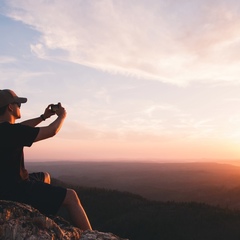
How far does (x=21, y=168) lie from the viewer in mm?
5367

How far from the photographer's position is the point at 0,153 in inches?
205

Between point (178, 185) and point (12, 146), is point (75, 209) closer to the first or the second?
point (12, 146)

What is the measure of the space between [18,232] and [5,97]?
1898 mm

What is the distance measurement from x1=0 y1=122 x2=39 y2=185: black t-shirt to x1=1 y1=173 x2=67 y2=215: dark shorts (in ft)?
0.53

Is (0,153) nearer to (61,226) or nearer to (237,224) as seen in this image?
(61,226)

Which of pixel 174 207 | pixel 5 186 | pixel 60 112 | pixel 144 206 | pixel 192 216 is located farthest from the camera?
pixel 144 206

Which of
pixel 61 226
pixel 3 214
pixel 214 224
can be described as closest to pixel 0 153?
pixel 3 214

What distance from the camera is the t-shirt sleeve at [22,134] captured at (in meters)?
5.13

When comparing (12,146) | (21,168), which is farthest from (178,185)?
(12,146)

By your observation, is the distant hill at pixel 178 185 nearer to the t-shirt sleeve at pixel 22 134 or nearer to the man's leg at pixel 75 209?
the man's leg at pixel 75 209

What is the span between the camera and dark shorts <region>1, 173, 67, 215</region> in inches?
211

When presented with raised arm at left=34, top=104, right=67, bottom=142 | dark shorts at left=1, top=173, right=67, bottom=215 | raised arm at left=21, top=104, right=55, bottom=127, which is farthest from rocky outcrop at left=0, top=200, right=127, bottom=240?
raised arm at left=21, top=104, right=55, bottom=127

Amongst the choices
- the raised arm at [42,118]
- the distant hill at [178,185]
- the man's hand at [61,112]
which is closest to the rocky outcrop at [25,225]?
the man's hand at [61,112]

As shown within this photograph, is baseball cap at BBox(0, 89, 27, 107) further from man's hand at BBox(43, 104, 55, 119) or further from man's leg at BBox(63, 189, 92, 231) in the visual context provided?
man's leg at BBox(63, 189, 92, 231)
